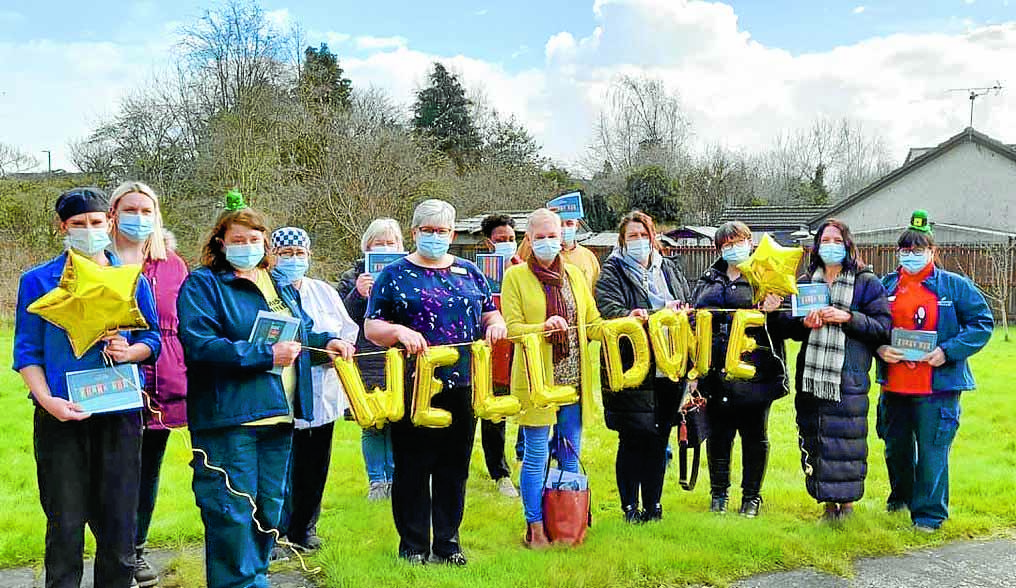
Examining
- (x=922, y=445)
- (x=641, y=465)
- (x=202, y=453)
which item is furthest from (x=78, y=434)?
(x=922, y=445)

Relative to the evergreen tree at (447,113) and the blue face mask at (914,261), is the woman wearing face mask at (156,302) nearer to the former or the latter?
the blue face mask at (914,261)

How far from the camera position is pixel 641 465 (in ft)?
16.8

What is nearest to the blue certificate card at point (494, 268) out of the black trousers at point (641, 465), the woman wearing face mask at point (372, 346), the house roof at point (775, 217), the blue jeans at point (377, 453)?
the woman wearing face mask at point (372, 346)

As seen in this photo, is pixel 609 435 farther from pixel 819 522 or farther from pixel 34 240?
pixel 34 240

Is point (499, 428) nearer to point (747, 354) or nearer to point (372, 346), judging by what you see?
Result: point (372, 346)

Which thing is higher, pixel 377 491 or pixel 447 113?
pixel 447 113

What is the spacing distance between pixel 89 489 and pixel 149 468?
0.63 m

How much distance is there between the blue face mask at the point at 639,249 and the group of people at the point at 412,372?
0.01 metres

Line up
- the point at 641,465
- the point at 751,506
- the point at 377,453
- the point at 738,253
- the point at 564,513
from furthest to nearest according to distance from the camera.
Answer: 1. the point at 377,453
2. the point at 751,506
3. the point at 738,253
4. the point at 641,465
5. the point at 564,513

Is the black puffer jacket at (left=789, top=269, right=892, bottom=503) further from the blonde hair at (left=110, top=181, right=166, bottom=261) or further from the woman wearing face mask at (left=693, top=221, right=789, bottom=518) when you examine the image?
the blonde hair at (left=110, top=181, right=166, bottom=261)

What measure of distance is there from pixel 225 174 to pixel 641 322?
18772mm

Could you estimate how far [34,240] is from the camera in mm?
18844

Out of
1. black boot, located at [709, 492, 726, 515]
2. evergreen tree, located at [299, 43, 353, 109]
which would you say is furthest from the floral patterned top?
evergreen tree, located at [299, 43, 353, 109]

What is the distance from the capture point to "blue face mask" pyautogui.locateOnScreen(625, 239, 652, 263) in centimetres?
505
